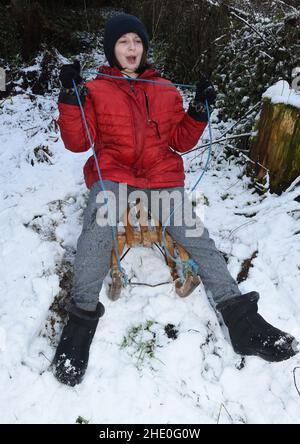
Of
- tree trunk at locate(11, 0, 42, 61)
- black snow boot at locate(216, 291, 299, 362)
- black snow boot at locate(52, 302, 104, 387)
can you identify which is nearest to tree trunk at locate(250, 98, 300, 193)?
black snow boot at locate(216, 291, 299, 362)

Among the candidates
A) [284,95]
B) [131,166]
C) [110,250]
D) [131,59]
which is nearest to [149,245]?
[110,250]

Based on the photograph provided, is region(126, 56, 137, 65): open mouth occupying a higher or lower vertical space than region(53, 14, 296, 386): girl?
higher

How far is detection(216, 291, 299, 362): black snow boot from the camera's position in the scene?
6.54 feet

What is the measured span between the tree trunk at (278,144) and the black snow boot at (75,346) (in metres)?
2.01

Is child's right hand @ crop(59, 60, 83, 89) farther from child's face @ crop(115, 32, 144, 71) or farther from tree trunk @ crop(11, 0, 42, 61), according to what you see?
tree trunk @ crop(11, 0, 42, 61)

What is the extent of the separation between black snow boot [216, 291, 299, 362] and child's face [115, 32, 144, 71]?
66.1 inches

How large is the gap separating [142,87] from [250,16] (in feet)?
8.34

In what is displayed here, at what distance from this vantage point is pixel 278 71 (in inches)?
155

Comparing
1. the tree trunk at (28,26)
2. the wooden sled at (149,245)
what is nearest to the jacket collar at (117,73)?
the wooden sled at (149,245)

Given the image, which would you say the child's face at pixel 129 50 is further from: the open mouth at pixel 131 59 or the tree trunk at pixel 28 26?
the tree trunk at pixel 28 26

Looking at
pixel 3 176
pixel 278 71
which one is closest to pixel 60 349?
pixel 3 176

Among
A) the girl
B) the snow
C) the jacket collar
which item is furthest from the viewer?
the snow

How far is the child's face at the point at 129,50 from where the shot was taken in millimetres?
2520

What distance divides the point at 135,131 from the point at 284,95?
146 centimetres
